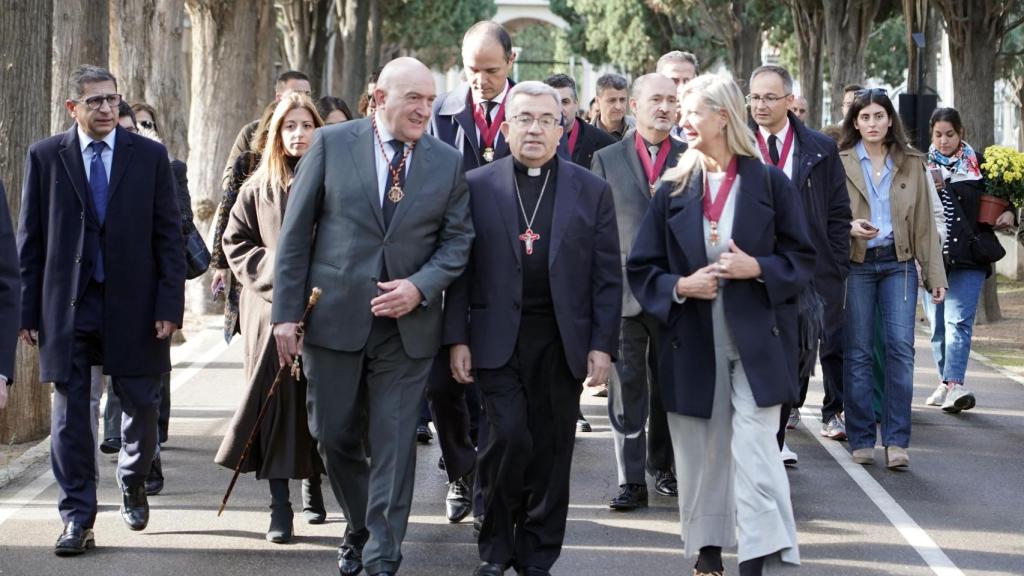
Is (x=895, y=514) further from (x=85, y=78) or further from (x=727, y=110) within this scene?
(x=85, y=78)

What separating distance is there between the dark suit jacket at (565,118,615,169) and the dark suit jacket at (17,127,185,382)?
3025 mm

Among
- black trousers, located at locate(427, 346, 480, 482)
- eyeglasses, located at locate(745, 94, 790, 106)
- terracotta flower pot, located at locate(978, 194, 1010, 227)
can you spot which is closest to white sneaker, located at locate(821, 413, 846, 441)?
terracotta flower pot, located at locate(978, 194, 1010, 227)

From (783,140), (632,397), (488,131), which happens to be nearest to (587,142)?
(783,140)

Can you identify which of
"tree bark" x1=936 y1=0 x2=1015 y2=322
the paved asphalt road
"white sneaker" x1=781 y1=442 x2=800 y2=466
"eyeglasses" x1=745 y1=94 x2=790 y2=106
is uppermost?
"tree bark" x1=936 y1=0 x2=1015 y2=322

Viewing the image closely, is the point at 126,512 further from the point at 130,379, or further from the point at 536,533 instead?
the point at 536,533

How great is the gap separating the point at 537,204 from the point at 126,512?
241cm

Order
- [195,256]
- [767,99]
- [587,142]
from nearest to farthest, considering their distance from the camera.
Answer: [767,99] < [195,256] < [587,142]

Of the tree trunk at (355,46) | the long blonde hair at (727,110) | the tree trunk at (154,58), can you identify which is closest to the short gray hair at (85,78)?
the long blonde hair at (727,110)

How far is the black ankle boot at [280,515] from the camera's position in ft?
24.1

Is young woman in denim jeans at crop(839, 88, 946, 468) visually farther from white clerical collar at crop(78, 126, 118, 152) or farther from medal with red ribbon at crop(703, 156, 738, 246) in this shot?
white clerical collar at crop(78, 126, 118, 152)

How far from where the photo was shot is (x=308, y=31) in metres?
30.7

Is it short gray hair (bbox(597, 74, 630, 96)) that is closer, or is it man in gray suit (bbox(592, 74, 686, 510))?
man in gray suit (bbox(592, 74, 686, 510))

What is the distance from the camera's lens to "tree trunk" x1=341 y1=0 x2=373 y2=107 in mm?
33344

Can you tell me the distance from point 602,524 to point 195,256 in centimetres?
275
